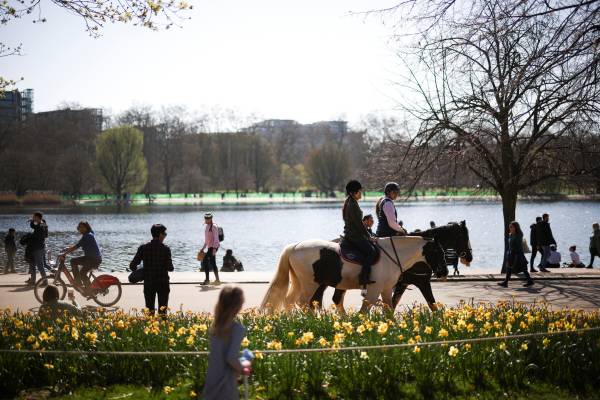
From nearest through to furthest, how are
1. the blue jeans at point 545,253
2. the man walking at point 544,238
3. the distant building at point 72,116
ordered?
1. the man walking at point 544,238
2. the blue jeans at point 545,253
3. the distant building at point 72,116

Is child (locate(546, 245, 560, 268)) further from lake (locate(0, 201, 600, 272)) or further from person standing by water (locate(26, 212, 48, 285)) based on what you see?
person standing by water (locate(26, 212, 48, 285))

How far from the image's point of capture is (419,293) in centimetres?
1683

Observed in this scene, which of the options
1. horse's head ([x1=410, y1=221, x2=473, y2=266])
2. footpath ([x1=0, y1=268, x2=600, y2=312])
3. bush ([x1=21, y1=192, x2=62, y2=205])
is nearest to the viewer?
horse's head ([x1=410, y1=221, x2=473, y2=266])

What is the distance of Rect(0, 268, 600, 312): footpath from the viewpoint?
48.3ft

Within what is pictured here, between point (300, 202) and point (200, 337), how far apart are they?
309 ft

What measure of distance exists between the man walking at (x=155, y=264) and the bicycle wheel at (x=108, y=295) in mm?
4424

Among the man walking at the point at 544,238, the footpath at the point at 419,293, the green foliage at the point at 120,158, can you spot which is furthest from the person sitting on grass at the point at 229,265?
the green foliage at the point at 120,158

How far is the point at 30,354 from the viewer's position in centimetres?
770

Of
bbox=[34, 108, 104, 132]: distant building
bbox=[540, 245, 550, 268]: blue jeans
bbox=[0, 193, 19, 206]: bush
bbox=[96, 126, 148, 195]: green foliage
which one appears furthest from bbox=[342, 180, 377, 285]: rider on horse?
bbox=[34, 108, 104, 132]: distant building

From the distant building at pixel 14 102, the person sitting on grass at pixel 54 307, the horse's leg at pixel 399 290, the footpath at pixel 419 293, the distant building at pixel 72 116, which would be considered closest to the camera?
the person sitting on grass at pixel 54 307

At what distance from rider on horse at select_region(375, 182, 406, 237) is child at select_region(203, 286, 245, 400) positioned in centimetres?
650

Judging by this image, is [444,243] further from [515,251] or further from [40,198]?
[40,198]

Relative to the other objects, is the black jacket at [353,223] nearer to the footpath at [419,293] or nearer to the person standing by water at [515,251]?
the footpath at [419,293]

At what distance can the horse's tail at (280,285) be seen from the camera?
1070cm
